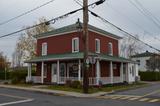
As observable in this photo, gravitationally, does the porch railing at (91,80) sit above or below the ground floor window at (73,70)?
below

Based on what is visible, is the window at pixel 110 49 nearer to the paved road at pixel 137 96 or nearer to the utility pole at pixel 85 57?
the paved road at pixel 137 96

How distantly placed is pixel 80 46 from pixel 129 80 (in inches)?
429

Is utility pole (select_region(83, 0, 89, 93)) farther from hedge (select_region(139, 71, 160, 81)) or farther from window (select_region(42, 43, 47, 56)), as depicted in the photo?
hedge (select_region(139, 71, 160, 81))

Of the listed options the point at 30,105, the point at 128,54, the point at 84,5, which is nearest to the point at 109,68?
the point at 84,5

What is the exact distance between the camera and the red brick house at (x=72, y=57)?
3391 centimetres

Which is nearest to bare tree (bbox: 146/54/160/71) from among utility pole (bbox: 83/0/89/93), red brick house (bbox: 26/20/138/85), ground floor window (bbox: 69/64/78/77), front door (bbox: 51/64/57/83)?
red brick house (bbox: 26/20/138/85)

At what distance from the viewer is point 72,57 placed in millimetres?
31422

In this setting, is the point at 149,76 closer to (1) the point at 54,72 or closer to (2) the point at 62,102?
(1) the point at 54,72

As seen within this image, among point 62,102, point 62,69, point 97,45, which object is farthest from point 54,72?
point 62,102

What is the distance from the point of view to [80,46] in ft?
113

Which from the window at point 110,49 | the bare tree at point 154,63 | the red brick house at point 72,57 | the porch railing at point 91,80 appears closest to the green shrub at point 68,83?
the porch railing at point 91,80

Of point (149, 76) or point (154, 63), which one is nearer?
point (149, 76)

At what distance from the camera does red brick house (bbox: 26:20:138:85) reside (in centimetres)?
3391

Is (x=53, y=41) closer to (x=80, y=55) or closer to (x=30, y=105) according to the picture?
(x=80, y=55)
